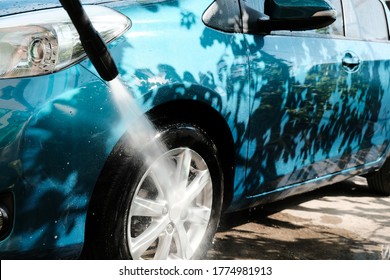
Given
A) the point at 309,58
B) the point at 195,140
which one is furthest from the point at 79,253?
the point at 309,58

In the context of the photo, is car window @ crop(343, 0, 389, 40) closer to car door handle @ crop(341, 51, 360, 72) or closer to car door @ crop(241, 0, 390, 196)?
car door @ crop(241, 0, 390, 196)

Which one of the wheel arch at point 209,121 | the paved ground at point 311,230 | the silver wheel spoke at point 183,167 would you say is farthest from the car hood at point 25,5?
the paved ground at point 311,230

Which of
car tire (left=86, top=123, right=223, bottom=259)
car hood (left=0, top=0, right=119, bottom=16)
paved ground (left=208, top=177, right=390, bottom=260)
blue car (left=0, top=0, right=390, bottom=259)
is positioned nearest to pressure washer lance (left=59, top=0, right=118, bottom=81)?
blue car (left=0, top=0, right=390, bottom=259)

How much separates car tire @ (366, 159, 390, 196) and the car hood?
11.0ft

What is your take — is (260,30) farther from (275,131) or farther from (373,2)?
(373,2)

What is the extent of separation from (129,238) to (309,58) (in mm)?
1678

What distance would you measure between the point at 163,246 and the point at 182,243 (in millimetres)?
126

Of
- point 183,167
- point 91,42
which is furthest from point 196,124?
point 91,42

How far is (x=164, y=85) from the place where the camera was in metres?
2.70

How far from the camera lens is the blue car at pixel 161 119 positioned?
2.36 meters

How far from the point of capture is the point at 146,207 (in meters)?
2.79

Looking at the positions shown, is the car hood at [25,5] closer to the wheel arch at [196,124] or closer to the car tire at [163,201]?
the wheel arch at [196,124]

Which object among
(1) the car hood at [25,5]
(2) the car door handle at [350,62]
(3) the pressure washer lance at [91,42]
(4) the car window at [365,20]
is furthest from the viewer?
(4) the car window at [365,20]

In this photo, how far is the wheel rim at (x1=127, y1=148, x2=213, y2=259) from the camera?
2.80 meters
